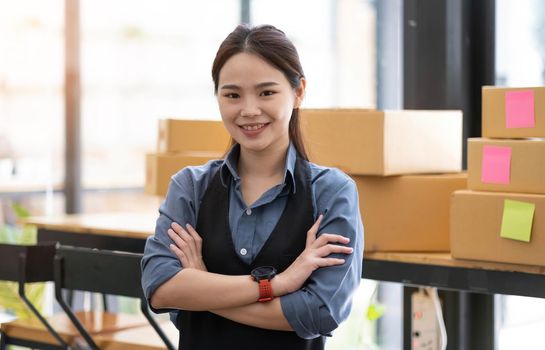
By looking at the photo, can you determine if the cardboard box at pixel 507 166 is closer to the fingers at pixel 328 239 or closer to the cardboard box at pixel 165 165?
the fingers at pixel 328 239

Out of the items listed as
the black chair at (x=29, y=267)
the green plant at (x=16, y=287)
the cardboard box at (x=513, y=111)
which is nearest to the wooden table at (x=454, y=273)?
the cardboard box at (x=513, y=111)

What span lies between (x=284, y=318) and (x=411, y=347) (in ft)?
5.01

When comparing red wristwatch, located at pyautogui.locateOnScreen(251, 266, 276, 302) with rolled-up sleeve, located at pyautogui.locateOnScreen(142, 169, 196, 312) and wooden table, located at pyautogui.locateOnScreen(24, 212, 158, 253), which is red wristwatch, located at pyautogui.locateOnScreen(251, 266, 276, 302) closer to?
rolled-up sleeve, located at pyautogui.locateOnScreen(142, 169, 196, 312)

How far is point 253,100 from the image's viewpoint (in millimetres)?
1821

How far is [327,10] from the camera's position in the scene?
421 cm

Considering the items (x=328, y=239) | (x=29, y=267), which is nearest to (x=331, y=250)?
(x=328, y=239)

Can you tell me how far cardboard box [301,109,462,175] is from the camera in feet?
8.77

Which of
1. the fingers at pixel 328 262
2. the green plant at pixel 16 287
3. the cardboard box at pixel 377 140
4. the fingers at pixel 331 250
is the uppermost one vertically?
the cardboard box at pixel 377 140

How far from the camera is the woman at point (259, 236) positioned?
1797mm

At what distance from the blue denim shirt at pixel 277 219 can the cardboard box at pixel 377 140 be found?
2.47ft

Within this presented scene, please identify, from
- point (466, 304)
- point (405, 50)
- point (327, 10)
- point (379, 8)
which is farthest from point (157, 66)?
point (466, 304)

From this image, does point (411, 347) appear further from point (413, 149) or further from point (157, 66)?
point (157, 66)

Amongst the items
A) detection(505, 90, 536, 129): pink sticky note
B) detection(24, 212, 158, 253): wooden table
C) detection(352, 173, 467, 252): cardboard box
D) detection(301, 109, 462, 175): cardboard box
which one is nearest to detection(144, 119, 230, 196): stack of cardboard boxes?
detection(24, 212, 158, 253): wooden table

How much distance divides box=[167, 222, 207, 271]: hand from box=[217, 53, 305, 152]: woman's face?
214 millimetres
